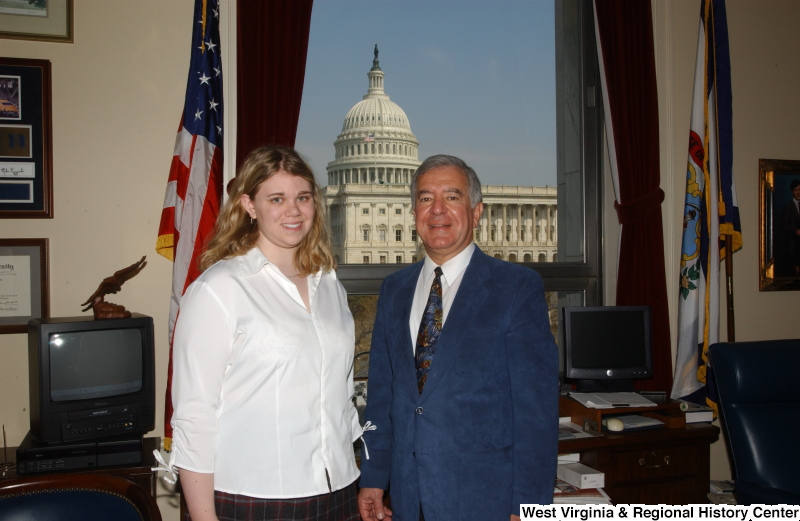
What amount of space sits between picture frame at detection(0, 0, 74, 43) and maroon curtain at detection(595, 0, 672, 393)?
2.47m

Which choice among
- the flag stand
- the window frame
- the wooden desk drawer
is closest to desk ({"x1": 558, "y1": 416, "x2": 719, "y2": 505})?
the wooden desk drawer

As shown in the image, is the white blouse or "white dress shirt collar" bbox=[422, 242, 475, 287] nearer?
the white blouse

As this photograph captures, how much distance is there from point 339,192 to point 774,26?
8.49ft

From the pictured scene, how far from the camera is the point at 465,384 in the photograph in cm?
157

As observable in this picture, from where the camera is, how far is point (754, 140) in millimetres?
3324

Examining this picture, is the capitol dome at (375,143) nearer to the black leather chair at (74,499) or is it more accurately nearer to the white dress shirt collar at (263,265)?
the white dress shirt collar at (263,265)

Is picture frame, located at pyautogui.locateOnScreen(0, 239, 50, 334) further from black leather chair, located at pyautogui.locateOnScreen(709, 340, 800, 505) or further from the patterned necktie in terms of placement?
black leather chair, located at pyautogui.locateOnScreen(709, 340, 800, 505)

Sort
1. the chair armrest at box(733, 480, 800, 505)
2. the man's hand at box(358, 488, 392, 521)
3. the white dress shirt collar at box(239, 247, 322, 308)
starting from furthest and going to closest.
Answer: the chair armrest at box(733, 480, 800, 505) → the man's hand at box(358, 488, 392, 521) → the white dress shirt collar at box(239, 247, 322, 308)

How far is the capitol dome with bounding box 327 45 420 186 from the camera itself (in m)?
3.01

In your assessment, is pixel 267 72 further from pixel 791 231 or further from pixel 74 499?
pixel 791 231

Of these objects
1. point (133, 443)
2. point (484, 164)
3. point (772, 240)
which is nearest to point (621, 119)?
point (484, 164)

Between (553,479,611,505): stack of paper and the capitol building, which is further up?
the capitol building

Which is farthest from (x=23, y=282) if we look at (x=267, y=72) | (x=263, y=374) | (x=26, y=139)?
(x=263, y=374)

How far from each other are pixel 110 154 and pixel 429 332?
170 cm
